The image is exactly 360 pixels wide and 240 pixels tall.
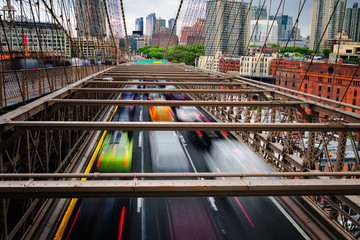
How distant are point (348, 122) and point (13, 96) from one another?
1336 centimetres

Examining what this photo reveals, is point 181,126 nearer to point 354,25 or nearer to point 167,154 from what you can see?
point 167,154

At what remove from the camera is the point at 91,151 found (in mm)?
17984

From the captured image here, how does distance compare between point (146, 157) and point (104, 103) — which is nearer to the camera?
point (104, 103)

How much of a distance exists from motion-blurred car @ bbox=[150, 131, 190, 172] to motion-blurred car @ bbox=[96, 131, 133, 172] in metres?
1.42

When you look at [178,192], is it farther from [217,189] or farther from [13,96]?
[13,96]

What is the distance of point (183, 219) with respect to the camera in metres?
10.9

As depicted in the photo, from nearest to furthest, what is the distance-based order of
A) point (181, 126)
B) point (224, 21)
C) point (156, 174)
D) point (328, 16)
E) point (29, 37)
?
point (156, 174) → point (181, 126) → point (328, 16) → point (29, 37) → point (224, 21)

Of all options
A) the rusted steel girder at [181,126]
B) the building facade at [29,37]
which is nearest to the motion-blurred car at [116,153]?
the building facade at [29,37]

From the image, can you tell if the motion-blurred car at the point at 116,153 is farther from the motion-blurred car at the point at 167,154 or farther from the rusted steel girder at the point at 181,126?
the rusted steel girder at the point at 181,126

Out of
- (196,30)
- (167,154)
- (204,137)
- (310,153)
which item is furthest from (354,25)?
(196,30)

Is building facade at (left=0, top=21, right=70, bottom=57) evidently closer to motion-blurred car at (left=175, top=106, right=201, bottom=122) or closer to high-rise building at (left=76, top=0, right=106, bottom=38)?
high-rise building at (left=76, top=0, right=106, bottom=38)

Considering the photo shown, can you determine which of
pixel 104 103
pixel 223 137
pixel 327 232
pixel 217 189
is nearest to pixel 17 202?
pixel 104 103

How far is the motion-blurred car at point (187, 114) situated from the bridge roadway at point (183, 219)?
15.9 m

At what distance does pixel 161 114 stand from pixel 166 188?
2494 cm
